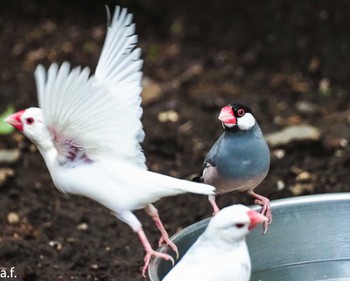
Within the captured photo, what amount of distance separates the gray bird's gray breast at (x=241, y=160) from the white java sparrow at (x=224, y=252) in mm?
380

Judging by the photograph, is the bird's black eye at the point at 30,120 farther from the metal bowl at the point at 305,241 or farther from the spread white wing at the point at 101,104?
the metal bowl at the point at 305,241

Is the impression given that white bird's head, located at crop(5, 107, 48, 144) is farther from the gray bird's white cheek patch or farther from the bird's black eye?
the gray bird's white cheek patch

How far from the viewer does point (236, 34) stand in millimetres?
5688

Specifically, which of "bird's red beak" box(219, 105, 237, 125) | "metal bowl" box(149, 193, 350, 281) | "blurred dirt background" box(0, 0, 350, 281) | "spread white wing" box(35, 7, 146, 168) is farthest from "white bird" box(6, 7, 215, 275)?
"blurred dirt background" box(0, 0, 350, 281)

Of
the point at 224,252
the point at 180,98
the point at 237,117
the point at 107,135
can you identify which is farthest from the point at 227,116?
the point at 180,98

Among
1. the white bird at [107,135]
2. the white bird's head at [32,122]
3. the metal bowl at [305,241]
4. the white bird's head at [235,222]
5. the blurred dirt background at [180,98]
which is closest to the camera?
the white bird's head at [235,222]

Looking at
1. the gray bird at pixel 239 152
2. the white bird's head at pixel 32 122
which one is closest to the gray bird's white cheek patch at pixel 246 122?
the gray bird at pixel 239 152

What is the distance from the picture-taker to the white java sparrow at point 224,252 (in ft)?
7.59

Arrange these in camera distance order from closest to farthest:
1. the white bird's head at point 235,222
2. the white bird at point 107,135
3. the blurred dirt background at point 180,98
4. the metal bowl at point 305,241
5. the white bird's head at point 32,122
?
1. the white bird's head at point 235,222
2. the white bird at point 107,135
3. the white bird's head at point 32,122
4. the metal bowl at point 305,241
5. the blurred dirt background at point 180,98

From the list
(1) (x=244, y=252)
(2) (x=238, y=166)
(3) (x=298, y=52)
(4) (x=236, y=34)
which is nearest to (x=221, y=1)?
(4) (x=236, y=34)

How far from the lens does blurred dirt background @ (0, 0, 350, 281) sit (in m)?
3.77

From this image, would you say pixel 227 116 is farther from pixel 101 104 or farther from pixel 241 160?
pixel 101 104

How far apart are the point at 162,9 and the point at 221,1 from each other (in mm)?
435

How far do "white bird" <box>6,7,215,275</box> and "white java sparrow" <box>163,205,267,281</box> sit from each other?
0.13m
